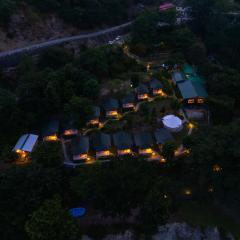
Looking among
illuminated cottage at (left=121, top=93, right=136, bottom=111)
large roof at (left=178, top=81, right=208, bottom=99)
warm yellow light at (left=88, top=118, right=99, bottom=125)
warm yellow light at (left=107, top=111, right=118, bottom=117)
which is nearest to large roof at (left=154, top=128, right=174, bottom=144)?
illuminated cottage at (left=121, top=93, right=136, bottom=111)

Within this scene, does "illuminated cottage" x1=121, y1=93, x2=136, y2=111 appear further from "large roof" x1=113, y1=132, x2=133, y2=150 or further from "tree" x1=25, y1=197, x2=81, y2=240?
"tree" x1=25, y1=197, x2=81, y2=240

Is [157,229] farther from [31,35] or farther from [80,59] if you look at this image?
[31,35]

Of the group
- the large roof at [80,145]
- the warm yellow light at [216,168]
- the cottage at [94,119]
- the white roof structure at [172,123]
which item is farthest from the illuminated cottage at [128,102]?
the warm yellow light at [216,168]

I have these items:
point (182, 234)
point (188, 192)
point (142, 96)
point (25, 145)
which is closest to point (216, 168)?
point (188, 192)

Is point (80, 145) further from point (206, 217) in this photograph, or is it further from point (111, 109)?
point (206, 217)

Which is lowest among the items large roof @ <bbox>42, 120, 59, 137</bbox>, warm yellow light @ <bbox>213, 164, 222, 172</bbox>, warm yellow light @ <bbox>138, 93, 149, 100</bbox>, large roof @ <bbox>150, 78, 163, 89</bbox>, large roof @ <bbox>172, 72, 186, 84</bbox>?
warm yellow light @ <bbox>213, 164, 222, 172</bbox>

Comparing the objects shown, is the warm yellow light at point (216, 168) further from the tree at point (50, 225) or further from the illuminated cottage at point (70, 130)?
the illuminated cottage at point (70, 130)

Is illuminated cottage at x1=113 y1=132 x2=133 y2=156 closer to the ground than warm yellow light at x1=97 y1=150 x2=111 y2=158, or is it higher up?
higher up

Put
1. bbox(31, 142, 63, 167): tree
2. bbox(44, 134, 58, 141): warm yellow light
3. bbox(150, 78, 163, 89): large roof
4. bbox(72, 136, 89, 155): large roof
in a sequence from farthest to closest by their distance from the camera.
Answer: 1. bbox(150, 78, 163, 89): large roof
2. bbox(44, 134, 58, 141): warm yellow light
3. bbox(72, 136, 89, 155): large roof
4. bbox(31, 142, 63, 167): tree
